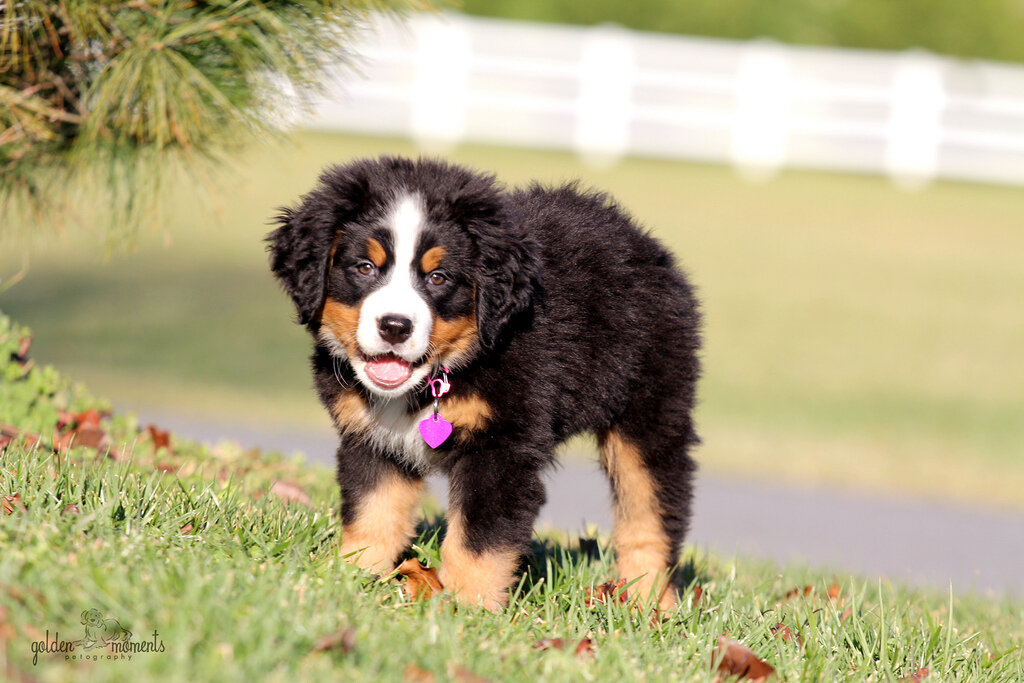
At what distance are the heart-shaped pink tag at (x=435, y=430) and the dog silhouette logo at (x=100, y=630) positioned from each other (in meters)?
1.16

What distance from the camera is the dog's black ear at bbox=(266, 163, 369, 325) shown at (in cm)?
364

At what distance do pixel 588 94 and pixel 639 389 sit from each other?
2074 cm

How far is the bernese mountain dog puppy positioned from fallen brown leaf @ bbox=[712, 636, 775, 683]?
0.42 m

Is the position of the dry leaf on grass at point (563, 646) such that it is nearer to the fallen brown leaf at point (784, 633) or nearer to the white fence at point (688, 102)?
the fallen brown leaf at point (784, 633)

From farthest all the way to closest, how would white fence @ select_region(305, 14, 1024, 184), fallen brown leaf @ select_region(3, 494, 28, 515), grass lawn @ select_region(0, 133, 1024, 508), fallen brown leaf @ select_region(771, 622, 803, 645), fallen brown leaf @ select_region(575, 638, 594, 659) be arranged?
white fence @ select_region(305, 14, 1024, 184) → grass lawn @ select_region(0, 133, 1024, 508) → fallen brown leaf @ select_region(771, 622, 803, 645) → fallen brown leaf @ select_region(3, 494, 28, 515) → fallen brown leaf @ select_region(575, 638, 594, 659)

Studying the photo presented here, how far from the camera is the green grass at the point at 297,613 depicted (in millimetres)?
2568

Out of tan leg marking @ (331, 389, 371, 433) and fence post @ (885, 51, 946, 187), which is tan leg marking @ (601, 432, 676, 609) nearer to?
tan leg marking @ (331, 389, 371, 433)

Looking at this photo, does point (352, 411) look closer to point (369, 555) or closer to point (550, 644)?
point (369, 555)

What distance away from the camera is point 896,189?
23188mm

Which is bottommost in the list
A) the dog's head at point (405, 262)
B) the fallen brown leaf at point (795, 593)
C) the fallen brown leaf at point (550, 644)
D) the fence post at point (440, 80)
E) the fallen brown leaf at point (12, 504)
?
the fallen brown leaf at point (795, 593)

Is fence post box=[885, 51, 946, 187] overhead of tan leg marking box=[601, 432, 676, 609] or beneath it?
overhead

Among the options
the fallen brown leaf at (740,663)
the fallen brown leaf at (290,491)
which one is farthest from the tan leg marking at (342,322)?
the fallen brown leaf at (740,663)

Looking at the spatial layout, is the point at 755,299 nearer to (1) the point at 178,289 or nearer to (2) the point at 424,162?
(1) the point at 178,289

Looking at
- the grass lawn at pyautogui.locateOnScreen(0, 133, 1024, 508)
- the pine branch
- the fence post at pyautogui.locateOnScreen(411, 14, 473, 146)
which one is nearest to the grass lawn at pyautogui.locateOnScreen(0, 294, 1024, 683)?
the pine branch
